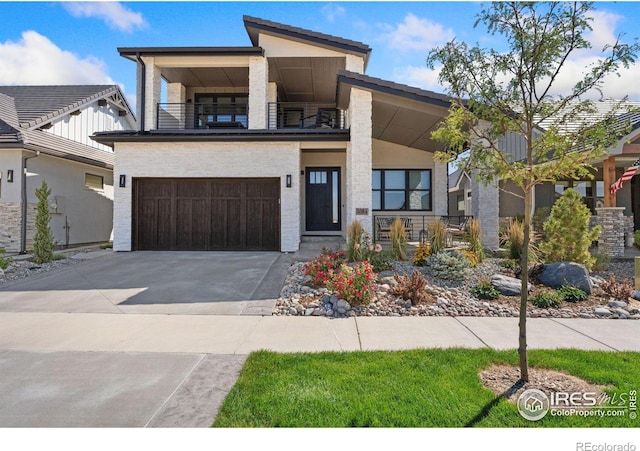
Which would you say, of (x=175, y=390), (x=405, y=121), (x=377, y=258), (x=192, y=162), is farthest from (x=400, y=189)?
(x=175, y=390)

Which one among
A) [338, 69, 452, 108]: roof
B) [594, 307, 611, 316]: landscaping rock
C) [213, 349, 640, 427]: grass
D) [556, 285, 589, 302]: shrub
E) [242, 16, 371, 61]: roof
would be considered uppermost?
[242, 16, 371, 61]: roof

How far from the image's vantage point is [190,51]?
44.6ft

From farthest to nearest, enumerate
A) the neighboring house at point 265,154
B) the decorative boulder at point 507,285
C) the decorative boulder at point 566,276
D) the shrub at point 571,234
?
the neighboring house at point 265,154 → the shrub at point 571,234 → the decorative boulder at point 566,276 → the decorative boulder at point 507,285

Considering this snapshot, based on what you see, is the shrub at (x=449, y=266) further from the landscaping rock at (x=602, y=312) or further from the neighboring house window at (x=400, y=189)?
the neighboring house window at (x=400, y=189)

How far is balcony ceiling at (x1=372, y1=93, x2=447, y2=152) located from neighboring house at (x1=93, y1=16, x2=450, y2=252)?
38mm

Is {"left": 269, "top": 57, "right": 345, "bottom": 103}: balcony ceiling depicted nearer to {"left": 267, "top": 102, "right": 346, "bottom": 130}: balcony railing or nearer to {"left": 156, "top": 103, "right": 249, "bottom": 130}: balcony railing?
{"left": 267, "top": 102, "right": 346, "bottom": 130}: balcony railing


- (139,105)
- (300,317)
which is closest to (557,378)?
(300,317)

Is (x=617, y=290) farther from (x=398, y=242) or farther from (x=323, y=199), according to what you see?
(x=323, y=199)

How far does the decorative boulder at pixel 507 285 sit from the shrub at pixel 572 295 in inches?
26.6

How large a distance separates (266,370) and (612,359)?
12.4ft

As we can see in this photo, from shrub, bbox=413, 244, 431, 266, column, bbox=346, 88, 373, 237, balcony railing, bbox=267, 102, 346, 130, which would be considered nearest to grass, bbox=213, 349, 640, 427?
shrub, bbox=413, 244, 431, 266

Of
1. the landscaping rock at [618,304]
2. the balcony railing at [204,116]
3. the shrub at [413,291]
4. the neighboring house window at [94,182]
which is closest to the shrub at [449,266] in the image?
the shrub at [413,291]

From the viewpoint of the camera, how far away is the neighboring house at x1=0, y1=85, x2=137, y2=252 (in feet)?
41.6

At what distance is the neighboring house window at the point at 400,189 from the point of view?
14.8 metres
